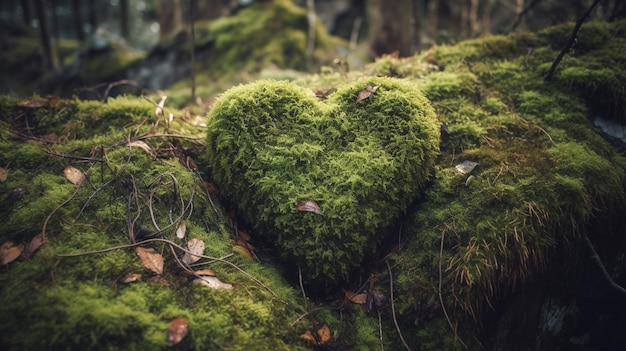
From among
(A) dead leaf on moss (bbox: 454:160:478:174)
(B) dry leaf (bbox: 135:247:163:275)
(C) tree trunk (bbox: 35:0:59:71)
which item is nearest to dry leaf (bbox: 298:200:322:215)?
(B) dry leaf (bbox: 135:247:163:275)

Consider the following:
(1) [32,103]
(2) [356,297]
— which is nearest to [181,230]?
(2) [356,297]

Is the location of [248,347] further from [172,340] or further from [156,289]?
[156,289]

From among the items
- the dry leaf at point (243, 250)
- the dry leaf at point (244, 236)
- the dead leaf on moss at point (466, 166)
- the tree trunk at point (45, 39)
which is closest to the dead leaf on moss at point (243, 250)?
the dry leaf at point (243, 250)

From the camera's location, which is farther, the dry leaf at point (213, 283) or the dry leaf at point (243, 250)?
the dry leaf at point (243, 250)

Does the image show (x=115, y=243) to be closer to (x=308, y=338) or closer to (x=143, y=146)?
(x=143, y=146)

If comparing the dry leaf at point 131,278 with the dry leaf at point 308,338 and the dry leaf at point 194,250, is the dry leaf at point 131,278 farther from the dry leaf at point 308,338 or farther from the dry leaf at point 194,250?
the dry leaf at point 308,338

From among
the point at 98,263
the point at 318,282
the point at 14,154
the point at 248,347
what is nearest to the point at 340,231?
the point at 318,282

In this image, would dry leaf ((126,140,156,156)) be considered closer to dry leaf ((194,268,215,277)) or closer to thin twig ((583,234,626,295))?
dry leaf ((194,268,215,277))
